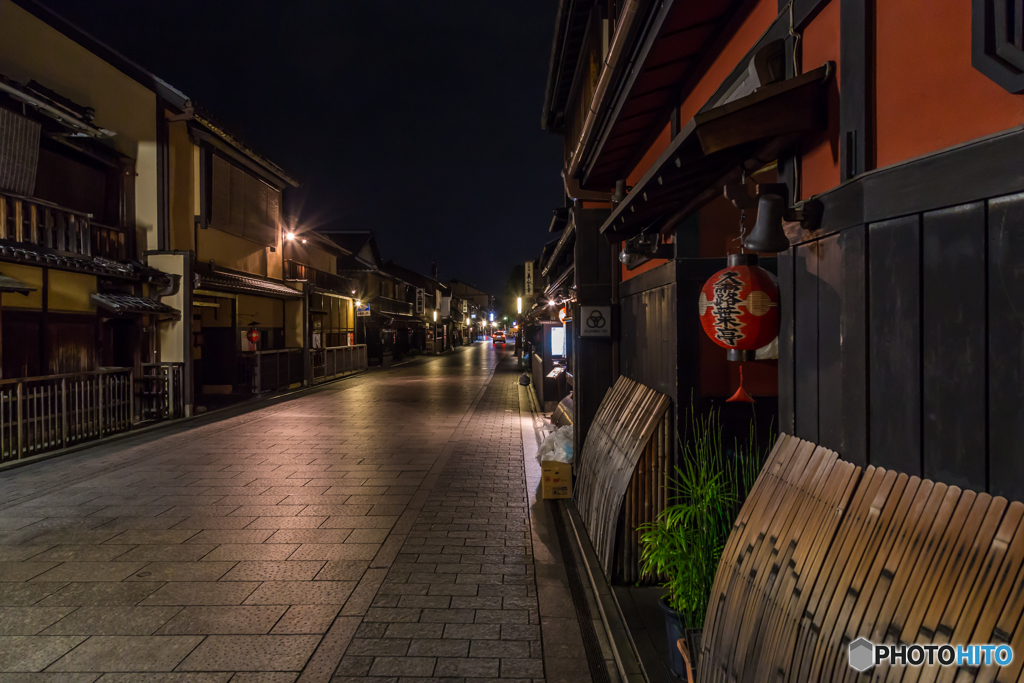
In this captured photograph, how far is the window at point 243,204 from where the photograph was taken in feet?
60.9

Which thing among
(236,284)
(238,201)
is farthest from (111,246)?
(238,201)

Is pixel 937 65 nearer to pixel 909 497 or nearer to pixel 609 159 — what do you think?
pixel 909 497

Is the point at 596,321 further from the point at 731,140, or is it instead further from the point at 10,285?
the point at 10,285

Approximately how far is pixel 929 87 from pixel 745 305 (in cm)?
149

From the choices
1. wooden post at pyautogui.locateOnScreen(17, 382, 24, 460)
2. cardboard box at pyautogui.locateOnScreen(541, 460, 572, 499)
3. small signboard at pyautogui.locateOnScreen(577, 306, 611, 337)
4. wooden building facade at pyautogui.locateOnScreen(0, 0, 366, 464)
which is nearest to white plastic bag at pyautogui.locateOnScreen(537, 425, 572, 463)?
cardboard box at pyautogui.locateOnScreen(541, 460, 572, 499)

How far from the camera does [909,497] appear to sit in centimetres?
228

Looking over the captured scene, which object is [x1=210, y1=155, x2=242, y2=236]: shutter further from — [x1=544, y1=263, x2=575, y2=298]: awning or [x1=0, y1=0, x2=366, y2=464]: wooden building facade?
[x1=544, y1=263, x2=575, y2=298]: awning

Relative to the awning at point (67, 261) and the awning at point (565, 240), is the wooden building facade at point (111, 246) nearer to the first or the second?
the awning at point (67, 261)

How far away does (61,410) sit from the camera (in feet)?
36.4

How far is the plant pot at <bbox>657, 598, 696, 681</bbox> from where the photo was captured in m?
3.81

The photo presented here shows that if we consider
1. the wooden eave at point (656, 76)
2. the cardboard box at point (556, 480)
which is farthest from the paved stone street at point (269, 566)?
the wooden eave at point (656, 76)

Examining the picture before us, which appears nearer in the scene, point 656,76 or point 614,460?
point 656,76

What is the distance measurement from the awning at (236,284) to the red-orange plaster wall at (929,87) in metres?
17.7

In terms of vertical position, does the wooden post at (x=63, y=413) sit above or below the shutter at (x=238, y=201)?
below
